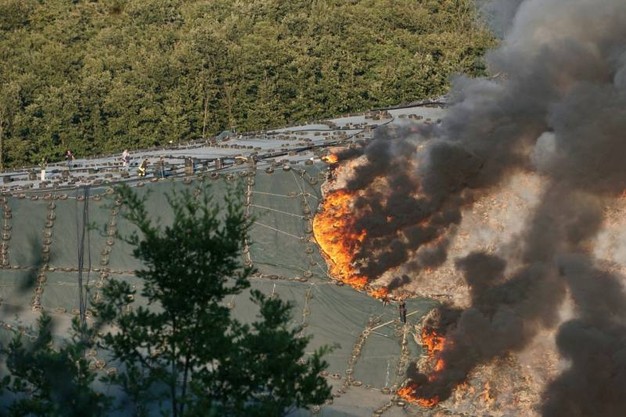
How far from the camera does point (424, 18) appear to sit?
6912cm

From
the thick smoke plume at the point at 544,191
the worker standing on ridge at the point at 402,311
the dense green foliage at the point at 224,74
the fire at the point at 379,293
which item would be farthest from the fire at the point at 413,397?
the dense green foliage at the point at 224,74

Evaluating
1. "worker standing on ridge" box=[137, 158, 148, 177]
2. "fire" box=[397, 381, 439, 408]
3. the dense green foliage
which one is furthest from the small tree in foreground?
the dense green foliage

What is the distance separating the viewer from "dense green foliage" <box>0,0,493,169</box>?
58781 mm

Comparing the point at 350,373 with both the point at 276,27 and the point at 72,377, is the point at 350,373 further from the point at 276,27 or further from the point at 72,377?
the point at 276,27

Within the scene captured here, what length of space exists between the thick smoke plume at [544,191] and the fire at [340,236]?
0.23 meters

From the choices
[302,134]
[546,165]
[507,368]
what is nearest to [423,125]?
[546,165]

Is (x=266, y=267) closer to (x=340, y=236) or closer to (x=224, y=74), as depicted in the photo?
(x=340, y=236)

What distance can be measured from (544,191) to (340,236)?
364 centimetres

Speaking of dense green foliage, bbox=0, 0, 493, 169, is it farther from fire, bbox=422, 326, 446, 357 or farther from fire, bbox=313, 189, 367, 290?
fire, bbox=422, 326, 446, 357

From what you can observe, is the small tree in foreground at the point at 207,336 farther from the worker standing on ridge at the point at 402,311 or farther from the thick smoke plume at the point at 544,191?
the worker standing on ridge at the point at 402,311

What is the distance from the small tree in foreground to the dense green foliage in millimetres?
34258

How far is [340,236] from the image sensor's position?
2725 centimetres

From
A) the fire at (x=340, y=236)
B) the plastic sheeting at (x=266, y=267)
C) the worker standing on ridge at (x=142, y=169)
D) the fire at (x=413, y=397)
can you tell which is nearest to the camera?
the fire at (x=413, y=397)

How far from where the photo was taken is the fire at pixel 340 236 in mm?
26844
